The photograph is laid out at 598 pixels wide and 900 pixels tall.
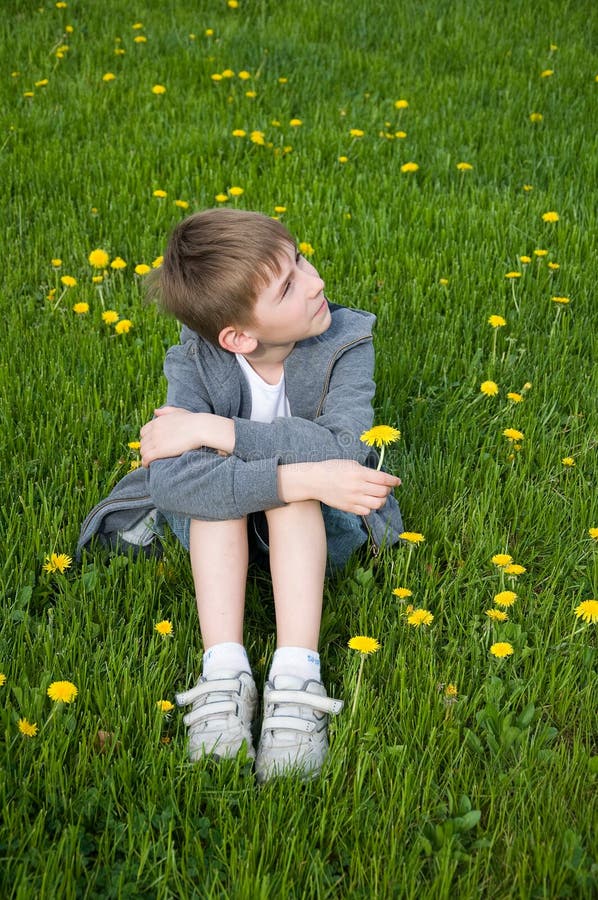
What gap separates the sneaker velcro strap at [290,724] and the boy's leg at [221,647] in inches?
2.0

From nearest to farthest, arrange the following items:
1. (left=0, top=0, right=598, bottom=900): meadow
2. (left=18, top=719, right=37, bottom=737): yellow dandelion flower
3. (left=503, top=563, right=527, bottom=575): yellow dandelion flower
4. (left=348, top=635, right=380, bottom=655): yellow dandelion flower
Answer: (left=0, top=0, right=598, bottom=900): meadow, (left=18, top=719, right=37, bottom=737): yellow dandelion flower, (left=348, top=635, right=380, bottom=655): yellow dandelion flower, (left=503, top=563, right=527, bottom=575): yellow dandelion flower

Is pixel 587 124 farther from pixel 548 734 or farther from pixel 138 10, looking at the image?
pixel 548 734

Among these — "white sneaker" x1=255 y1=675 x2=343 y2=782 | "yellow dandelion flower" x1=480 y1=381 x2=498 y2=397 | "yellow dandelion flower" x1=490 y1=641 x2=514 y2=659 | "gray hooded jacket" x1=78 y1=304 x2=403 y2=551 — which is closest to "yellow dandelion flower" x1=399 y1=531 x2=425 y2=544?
"gray hooded jacket" x1=78 y1=304 x2=403 y2=551

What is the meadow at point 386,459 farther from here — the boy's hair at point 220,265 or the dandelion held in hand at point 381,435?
the boy's hair at point 220,265

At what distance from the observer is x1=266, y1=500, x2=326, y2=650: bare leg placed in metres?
1.86

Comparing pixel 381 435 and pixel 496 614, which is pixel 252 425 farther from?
pixel 496 614

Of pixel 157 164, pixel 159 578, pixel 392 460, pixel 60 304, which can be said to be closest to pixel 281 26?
pixel 157 164

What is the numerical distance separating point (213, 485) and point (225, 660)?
0.33 m

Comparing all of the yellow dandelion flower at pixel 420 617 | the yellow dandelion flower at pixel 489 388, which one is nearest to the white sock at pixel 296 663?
the yellow dandelion flower at pixel 420 617

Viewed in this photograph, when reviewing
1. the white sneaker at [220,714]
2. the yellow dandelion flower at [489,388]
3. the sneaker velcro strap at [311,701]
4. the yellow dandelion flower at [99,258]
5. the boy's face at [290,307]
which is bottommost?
the white sneaker at [220,714]

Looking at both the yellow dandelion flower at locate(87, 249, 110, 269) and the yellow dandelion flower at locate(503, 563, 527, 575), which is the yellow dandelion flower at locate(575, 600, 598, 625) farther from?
the yellow dandelion flower at locate(87, 249, 110, 269)

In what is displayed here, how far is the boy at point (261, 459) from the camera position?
1.78 m

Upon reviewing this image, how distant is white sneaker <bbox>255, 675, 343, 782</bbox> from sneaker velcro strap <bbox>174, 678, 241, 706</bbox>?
63mm

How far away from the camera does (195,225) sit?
6.80 ft
